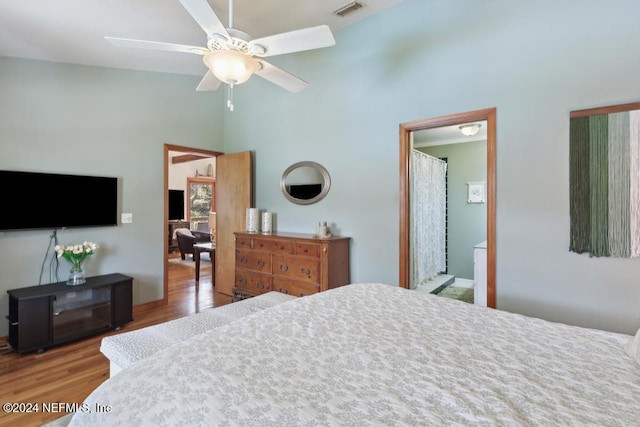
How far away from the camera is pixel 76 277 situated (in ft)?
10.2

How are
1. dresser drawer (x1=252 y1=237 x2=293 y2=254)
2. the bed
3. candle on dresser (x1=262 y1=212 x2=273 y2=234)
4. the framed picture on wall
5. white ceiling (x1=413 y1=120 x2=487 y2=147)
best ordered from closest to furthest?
the bed
dresser drawer (x1=252 y1=237 x2=293 y2=254)
candle on dresser (x1=262 y1=212 x2=273 y2=234)
white ceiling (x1=413 y1=120 x2=487 y2=147)
the framed picture on wall

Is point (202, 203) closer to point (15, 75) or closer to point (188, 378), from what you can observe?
point (15, 75)

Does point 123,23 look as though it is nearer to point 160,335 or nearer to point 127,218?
point 127,218

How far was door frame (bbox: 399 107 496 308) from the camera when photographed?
2545 millimetres

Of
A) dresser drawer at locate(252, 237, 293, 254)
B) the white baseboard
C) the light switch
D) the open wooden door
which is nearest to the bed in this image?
dresser drawer at locate(252, 237, 293, 254)

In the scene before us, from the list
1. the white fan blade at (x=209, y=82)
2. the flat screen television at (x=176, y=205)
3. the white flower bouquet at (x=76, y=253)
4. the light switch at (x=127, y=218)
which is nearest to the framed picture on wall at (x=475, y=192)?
the white fan blade at (x=209, y=82)

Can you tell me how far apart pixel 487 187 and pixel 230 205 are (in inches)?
130

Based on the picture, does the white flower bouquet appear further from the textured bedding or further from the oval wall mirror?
the oval wall mirror

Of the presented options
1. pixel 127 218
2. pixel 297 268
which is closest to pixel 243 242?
pixel 297 268

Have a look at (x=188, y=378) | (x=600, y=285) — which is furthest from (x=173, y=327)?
(x=600, y=285)

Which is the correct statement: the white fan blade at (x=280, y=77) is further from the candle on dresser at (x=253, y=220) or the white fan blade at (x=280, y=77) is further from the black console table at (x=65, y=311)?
the black console table at (x=65, y=311)

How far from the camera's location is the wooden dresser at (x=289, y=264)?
315 centimetres

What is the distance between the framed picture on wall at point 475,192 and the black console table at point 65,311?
5032mm

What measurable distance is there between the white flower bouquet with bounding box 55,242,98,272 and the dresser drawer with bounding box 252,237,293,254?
64.3 inches
